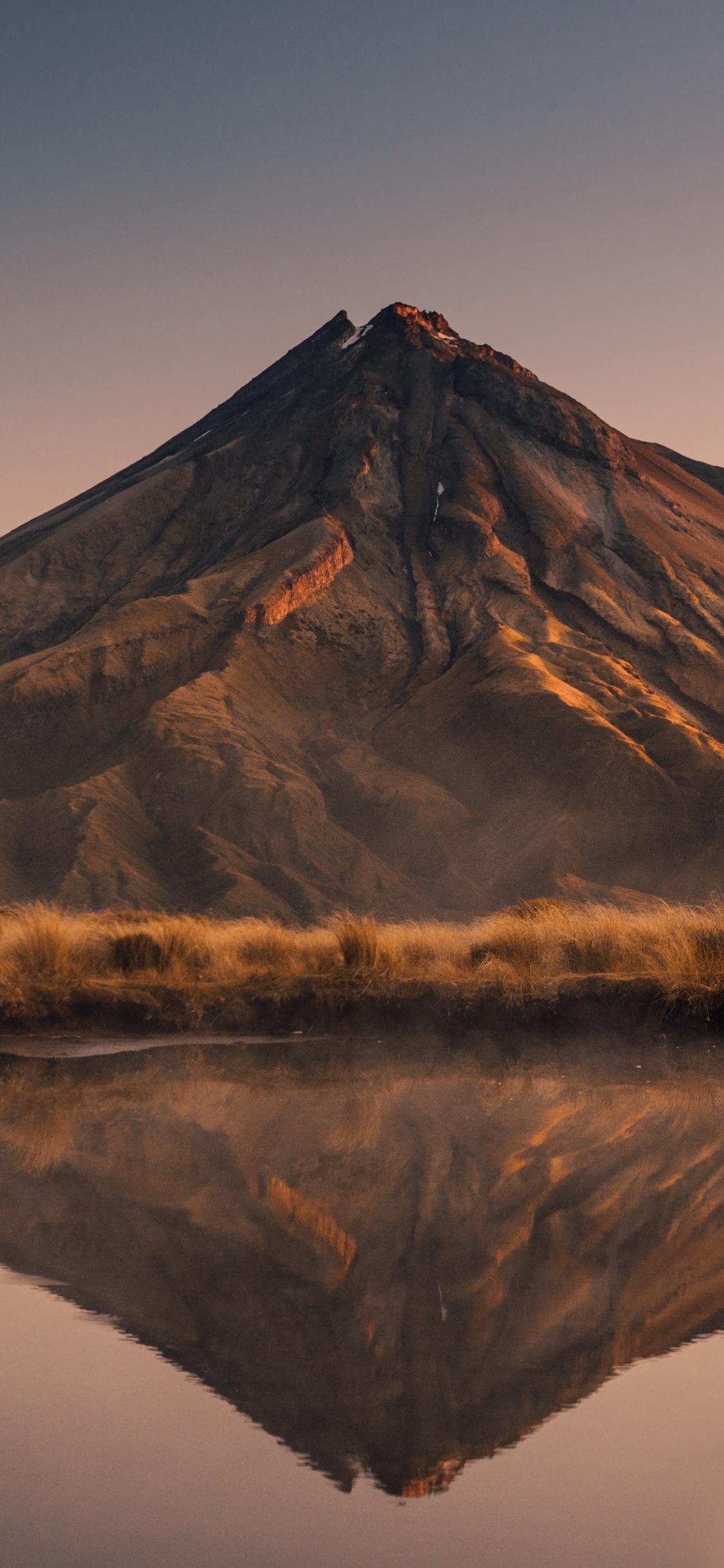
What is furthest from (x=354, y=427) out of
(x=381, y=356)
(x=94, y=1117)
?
(x=94, y=1117)

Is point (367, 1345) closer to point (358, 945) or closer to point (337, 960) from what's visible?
point (358, 945)

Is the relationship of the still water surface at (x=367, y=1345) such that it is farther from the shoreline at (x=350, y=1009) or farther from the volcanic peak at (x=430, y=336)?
the volcanic peak at (x=430, y=336)

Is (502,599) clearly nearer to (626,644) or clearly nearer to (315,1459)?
(626,644)

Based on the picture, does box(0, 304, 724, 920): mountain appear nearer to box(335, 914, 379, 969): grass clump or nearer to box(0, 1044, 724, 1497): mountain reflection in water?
box(335, 914, 379, 969): grass clump

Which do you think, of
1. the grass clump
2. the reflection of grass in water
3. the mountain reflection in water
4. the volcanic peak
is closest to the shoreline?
the reflection of grass in water

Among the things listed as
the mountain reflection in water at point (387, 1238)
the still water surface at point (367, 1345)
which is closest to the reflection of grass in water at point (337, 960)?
the mountain reflection in water at point (387, 1238)

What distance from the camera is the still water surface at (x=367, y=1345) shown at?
389 cm

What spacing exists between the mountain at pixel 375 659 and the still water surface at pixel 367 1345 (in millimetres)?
42884

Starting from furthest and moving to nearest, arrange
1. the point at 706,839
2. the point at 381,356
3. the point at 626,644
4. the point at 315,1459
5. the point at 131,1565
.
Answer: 1. the point at 381,356
2. the point at 626,644
3. the point at 706,839
4. the point at 315,1459
5. the point at 131,1565

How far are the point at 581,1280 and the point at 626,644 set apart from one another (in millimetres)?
72110

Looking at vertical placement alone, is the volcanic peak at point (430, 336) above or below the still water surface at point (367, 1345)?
above

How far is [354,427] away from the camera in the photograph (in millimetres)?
87750

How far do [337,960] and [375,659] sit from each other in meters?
58.5

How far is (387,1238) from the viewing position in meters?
6.48
